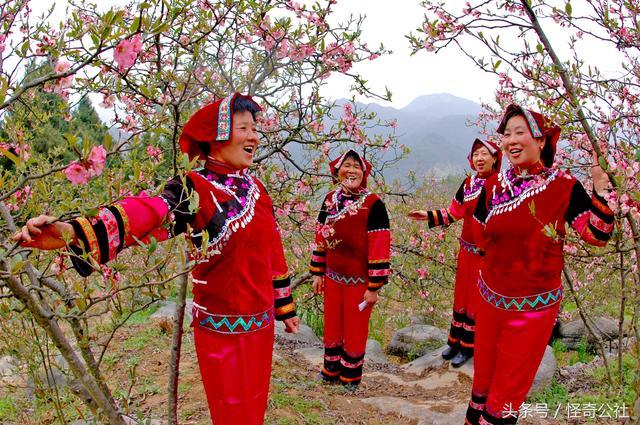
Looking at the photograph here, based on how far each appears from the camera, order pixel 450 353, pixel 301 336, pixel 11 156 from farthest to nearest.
Result: 1. pixel 301 336
2. pixel 450 353
3. pixel 11 156

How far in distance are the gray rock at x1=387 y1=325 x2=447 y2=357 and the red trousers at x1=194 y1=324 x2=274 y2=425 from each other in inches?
165

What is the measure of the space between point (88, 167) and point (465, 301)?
4202 mm

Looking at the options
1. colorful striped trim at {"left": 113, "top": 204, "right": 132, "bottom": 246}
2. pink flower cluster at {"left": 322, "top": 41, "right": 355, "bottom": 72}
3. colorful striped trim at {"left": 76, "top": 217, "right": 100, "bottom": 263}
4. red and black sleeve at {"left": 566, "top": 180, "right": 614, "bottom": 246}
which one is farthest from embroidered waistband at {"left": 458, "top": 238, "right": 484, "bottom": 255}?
colorful striped trim at {"left": 76, "top": 217, "right": 100, "bottom": 263}

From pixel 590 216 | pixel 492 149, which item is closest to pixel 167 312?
pixel 492 149

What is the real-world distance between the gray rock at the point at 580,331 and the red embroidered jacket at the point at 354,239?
11.1 feet

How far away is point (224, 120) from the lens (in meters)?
2.34

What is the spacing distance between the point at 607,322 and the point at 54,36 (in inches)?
259

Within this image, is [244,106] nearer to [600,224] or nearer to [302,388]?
[600,224]

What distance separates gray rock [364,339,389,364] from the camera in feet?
18.5

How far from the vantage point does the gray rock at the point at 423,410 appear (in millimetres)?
3646

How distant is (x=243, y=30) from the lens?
331 cm

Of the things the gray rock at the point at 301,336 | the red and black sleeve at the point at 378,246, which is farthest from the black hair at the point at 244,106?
the gray rock at the point at 301,336

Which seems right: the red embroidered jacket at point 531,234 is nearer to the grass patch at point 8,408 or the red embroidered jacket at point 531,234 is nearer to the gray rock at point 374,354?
the gray rock at point 374,354

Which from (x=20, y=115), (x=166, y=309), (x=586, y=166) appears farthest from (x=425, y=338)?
(x=20, y=115)
